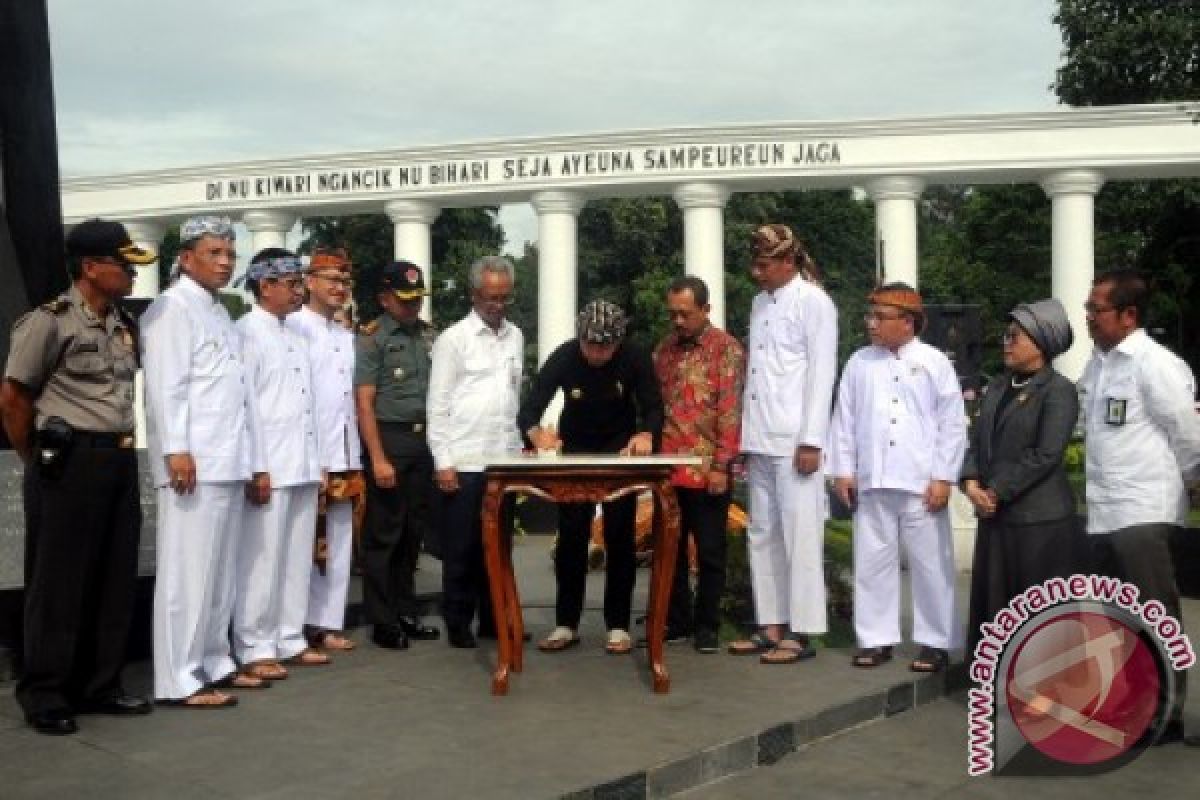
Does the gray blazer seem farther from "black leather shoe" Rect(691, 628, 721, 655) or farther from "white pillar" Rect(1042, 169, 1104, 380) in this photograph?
"white pillar" Rect(1042, 169, 1104, 380)

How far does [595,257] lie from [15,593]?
33.5 m

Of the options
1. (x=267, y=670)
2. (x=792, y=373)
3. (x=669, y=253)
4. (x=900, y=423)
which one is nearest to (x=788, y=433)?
(x=792, y=373)

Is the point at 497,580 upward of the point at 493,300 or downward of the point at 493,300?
downward

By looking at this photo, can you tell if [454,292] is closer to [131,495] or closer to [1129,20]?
[1129,20]

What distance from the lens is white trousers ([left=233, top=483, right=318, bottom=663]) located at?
18.7 feet

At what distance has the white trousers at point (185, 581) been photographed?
503 centimetres

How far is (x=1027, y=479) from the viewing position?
5.37 metres

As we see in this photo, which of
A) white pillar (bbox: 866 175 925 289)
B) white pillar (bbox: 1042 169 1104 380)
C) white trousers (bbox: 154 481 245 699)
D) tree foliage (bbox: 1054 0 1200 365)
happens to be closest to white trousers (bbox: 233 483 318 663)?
white trousers (bbox: 154 481 245 699)

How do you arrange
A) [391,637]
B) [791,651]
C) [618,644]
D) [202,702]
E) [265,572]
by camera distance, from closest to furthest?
[202,702]
[265,572]
[791,651]
[618,644]
[391,637]

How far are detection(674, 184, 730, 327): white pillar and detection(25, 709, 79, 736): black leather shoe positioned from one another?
813 inches

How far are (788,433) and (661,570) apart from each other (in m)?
1.08

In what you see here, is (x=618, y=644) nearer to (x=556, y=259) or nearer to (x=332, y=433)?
(x=332, y=433)

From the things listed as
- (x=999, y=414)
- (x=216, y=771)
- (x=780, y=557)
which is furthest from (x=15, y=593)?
(x=999, y=414)

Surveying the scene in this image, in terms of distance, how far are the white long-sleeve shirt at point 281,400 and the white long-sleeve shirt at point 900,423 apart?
2673mm
